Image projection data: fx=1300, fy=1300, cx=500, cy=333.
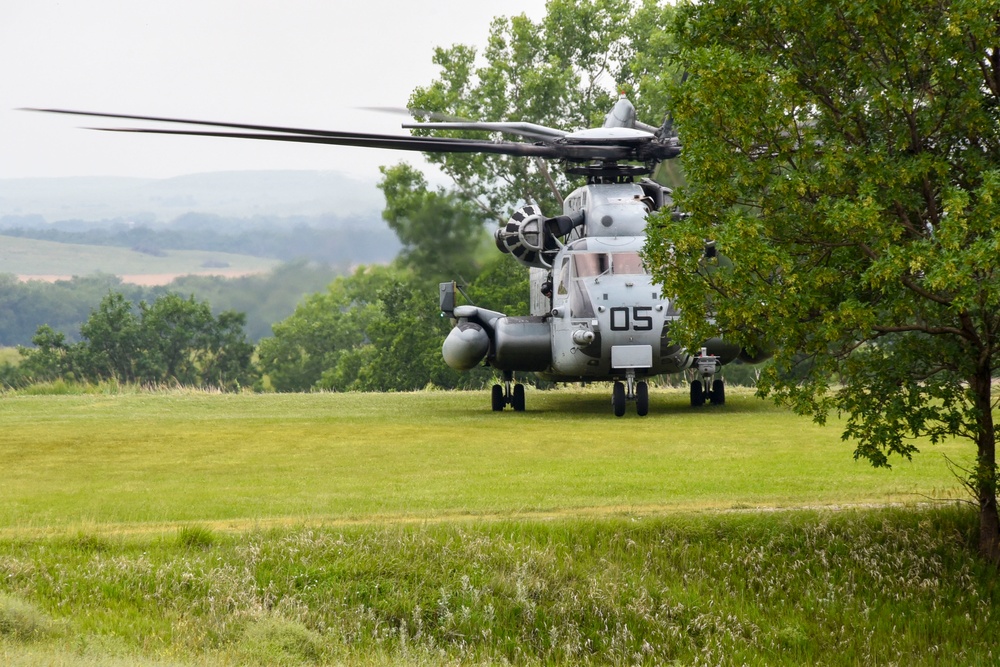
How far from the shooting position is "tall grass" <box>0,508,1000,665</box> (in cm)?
1161

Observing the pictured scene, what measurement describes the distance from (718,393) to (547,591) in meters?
14.1

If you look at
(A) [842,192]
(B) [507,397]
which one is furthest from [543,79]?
(A) [842,192]

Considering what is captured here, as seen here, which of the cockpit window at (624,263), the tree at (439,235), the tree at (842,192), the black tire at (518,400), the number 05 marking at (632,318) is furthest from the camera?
the tree at (439,235)

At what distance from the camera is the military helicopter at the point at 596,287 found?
22969mm

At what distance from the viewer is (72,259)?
6762 centimetres

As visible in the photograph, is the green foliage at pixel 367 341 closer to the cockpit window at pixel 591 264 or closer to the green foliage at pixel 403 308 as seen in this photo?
the green foliage at pixel 403 308

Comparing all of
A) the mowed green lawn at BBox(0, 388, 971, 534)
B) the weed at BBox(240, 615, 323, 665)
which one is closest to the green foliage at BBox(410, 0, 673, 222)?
the mowed green lawn at BBox(0, 388, 971, 534)

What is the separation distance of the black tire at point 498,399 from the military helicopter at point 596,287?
0.10 m

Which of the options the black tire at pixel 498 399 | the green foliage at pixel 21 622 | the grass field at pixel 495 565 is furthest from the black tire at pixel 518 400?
the green foliage at pixel 21 622

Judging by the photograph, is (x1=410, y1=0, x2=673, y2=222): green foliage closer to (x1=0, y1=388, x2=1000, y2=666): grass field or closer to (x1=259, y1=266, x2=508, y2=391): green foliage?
(x1=259, y1=266, x2=508, y2=391): green foliage

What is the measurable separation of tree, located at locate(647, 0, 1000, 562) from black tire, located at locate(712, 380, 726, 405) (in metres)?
12.6

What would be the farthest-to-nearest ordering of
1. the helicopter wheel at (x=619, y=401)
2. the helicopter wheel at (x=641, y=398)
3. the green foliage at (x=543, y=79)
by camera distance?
1. the green foliage at (x=543, y=79)
2. the helicopter wheel at (x=619, y=401)
3. the helicopter wheel at (x=641, y=398)

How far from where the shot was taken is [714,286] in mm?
12664

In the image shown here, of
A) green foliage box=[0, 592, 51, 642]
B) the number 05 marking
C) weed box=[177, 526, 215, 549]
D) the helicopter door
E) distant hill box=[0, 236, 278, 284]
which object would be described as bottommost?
green foliage box=[0, 592, 51, 642]
